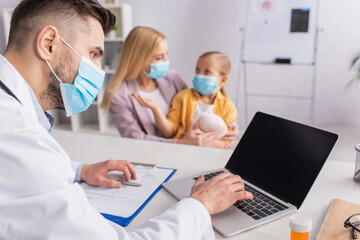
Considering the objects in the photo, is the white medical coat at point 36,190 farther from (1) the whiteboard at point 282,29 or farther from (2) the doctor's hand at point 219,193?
(1) the whiteboard at point 282,29

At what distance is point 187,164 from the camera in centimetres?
112

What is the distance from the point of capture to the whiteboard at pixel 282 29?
3.25 metres

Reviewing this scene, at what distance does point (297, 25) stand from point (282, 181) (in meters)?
2.80

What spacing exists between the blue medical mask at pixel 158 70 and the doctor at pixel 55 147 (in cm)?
86

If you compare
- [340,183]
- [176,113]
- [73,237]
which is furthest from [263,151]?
[176,113]

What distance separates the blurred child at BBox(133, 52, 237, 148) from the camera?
1842 mm

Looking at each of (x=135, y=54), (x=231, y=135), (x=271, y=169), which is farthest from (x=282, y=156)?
(x=135, y=54)

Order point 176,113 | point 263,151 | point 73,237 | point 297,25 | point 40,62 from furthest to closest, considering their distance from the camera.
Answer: point 297,25, point 176,113, point 263,151, point 40,62, point 73,237

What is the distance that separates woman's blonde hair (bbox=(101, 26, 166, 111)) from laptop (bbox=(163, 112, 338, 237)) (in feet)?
3.01

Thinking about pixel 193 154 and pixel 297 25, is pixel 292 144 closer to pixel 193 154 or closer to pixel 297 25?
pixel 193 154

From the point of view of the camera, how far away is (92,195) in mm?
876

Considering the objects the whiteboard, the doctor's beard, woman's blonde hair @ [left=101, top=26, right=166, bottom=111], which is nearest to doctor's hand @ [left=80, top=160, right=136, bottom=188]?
the doctor's beard

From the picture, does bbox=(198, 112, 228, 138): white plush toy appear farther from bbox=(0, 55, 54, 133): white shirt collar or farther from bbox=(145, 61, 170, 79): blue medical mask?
bbox=(0, 55, 54, 133): white shirt collar

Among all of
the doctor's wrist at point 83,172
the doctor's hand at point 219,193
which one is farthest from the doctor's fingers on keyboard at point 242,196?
the doctor's wrist at point 83,172
